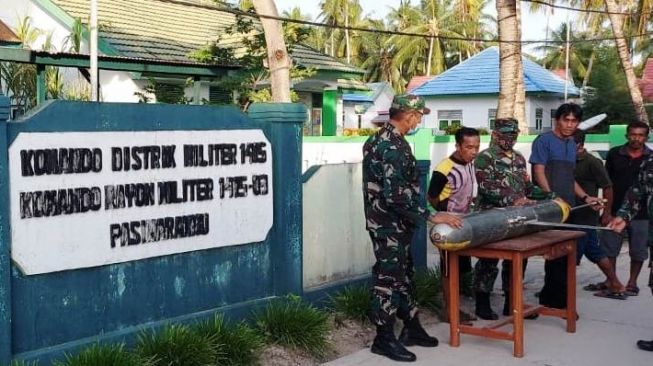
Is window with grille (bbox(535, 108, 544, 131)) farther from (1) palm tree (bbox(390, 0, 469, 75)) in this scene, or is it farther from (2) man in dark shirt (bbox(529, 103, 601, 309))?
(2) man in dark shirt (bbox(529, 103, 601, 309))

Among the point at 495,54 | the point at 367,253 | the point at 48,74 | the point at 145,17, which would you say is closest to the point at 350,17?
the point at 495,54

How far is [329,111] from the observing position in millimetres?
21500

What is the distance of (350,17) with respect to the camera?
203 ft

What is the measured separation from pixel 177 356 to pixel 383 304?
150 centimetres

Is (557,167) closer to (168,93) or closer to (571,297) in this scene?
(571,297)

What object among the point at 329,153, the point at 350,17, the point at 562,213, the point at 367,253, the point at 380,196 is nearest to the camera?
the point at 380,196

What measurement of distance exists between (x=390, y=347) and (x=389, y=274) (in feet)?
1.73

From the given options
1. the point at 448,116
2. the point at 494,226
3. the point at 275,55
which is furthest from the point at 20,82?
the point at 448,116

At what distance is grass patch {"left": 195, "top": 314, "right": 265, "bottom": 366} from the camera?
512 cm

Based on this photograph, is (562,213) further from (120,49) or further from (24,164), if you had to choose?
(120,49)

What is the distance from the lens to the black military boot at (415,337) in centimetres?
597

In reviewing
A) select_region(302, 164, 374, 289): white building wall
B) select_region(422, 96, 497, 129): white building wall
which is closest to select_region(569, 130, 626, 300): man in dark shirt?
select_region(302, 164, 374, 289): white building wall

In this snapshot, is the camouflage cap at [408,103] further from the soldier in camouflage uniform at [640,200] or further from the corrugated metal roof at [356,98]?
the corrugated metal roof at [356,98]

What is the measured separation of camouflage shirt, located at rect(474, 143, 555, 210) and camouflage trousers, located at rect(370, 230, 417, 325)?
42.5 inches
